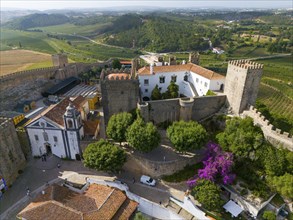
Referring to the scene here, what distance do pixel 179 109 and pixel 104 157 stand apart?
1317cm

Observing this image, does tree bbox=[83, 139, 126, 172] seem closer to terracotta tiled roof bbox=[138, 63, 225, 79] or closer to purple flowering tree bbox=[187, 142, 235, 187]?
purple flowering tree bbox=[187, 142, 235, 187]

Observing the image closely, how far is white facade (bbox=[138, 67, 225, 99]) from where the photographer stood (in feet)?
123

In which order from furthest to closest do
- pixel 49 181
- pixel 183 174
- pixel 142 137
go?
pixel 183 174 < pixel 49 181 < pixel 142 137

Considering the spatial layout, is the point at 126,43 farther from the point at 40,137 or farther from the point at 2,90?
the point at 40,137

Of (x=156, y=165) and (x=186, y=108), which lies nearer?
(x=156, y=165)

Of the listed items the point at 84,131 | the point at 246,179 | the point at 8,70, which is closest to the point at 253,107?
the point at 246,179

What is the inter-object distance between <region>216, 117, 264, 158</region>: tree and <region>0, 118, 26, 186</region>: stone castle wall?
2634cm

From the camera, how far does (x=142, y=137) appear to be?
27906 mm

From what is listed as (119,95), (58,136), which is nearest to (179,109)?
(119,95)

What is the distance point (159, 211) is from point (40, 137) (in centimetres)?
1866

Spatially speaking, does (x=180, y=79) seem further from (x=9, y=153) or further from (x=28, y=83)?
(x=28, y=83)

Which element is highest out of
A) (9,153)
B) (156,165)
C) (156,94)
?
(156,94)

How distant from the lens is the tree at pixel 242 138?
1070 inches

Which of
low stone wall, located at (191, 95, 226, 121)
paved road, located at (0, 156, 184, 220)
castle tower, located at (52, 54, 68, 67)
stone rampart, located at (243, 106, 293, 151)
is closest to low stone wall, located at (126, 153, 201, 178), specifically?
paved road, located at (0, 156, 184, 220)
